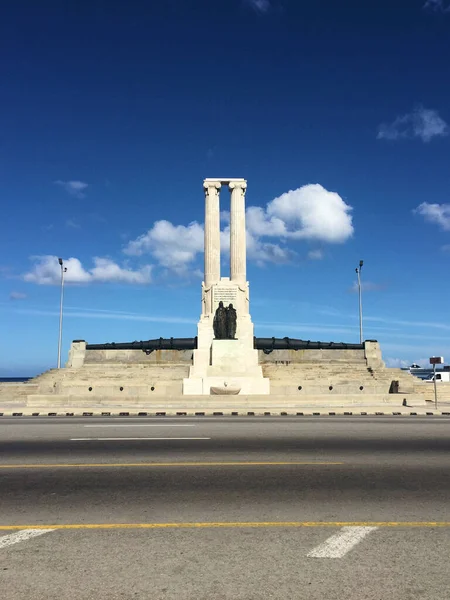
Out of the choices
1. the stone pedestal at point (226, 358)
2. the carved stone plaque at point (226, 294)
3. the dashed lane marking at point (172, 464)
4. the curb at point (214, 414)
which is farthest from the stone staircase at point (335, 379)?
the dashed lane marking at point (172, 464)

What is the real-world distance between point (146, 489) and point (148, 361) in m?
32.5

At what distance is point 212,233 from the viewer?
39.2 metres

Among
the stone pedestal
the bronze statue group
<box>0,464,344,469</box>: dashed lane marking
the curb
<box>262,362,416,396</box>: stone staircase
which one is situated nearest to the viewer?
<box>0,464,344,469</box>: dashed lane marking

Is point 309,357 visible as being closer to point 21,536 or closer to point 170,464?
point 170,464

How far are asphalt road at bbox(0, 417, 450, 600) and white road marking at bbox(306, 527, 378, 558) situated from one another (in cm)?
2

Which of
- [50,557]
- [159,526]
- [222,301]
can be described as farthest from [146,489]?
[222,301]

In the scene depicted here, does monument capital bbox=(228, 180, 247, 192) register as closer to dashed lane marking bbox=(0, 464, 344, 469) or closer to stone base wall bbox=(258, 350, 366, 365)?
stone base wall bbox=(258, 350, 366, 365)

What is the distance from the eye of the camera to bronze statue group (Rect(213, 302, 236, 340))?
3238 centimetres

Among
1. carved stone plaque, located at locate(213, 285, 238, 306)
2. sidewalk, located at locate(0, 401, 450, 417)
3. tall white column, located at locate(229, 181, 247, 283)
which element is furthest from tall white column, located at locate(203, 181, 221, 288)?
sidewalk, located at locate(0, 401, 450, 417)

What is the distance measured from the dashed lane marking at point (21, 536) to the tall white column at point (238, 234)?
33.2 meters

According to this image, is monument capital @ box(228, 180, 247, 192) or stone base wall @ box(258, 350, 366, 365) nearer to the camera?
stone base wall @ box(258, 350, 366, 365)

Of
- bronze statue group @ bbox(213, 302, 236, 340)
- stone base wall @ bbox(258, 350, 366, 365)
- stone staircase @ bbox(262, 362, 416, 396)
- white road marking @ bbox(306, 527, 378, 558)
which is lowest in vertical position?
white road marking @ bbox(306, 527, 378, 558)

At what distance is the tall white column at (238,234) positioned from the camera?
38375 mm

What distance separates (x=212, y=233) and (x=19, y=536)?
3513 centimetres
